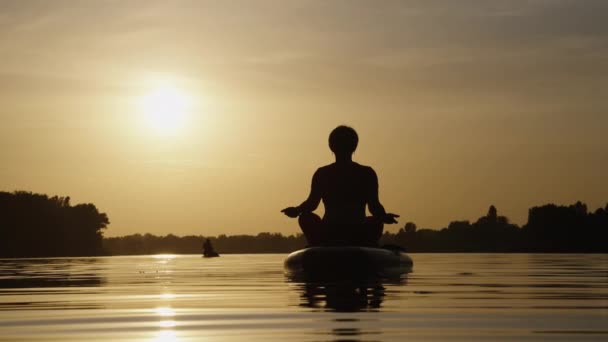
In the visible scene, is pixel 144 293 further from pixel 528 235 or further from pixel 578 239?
pixel 528 235

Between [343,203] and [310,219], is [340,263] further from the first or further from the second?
[343,203]

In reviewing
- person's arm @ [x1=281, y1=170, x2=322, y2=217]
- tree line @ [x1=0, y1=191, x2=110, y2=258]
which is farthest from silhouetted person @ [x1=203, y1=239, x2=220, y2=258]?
tree line @ [x1=0, y1=191, x2=110, y2=258]

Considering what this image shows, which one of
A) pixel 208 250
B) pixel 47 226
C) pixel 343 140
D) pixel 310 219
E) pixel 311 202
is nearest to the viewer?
pixel 310 219

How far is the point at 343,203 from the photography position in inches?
781

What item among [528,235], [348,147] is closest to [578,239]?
[528,235]

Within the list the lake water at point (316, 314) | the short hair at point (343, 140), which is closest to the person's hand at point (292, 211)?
the short hair at point (343, 140)

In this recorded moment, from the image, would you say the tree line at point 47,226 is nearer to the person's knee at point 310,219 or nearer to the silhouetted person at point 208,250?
the silhouetted person at point 208,250

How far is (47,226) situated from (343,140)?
535ft

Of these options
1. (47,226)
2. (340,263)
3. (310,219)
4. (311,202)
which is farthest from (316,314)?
(47,226)

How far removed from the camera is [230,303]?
12430mm

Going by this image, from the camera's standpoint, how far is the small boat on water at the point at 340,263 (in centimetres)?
1809

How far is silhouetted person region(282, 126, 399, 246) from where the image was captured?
19594 millimetres

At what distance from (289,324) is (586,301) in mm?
4421

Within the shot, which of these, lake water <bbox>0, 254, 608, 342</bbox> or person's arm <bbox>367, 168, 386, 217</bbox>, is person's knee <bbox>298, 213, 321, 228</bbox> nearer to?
person's arm <bbox>367, 168, 386, 217</bbox>
